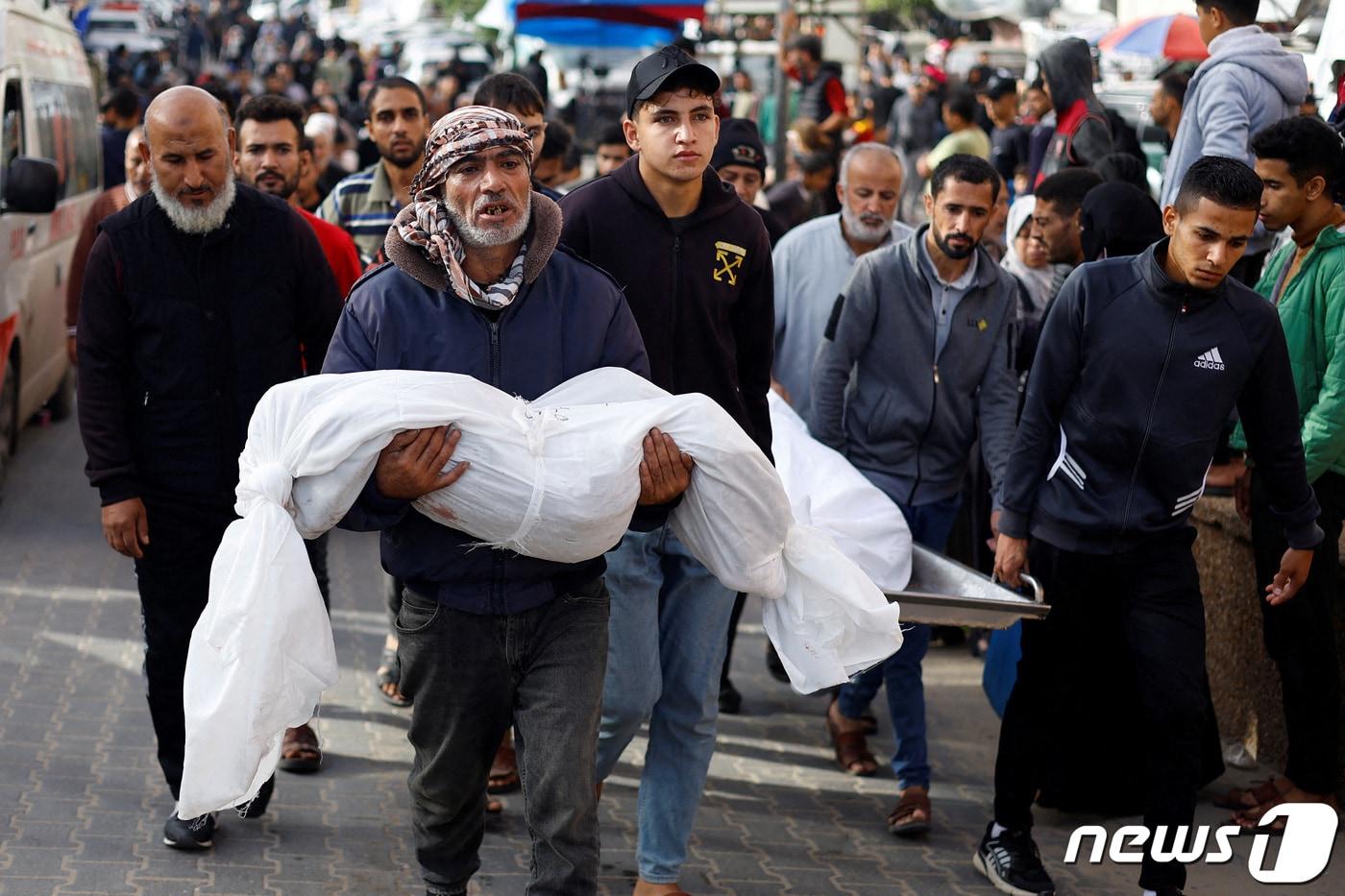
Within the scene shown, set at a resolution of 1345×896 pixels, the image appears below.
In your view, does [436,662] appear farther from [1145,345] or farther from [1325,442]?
[1325,442]

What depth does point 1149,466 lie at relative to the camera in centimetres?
473

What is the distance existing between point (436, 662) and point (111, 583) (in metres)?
4.89

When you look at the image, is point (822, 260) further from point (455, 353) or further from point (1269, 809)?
point (455, 353)

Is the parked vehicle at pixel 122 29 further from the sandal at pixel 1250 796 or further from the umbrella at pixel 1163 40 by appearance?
the sandal at pixel 1250 796

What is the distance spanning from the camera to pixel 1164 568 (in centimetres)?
482

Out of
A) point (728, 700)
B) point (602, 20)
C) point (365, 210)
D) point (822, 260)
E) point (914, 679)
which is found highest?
point (602, 20)

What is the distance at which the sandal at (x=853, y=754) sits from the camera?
615 centimetres

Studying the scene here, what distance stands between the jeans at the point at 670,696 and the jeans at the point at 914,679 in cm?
105

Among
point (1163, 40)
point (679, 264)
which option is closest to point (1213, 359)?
point (679, 264)

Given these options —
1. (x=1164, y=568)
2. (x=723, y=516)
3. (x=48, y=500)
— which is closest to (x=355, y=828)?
(x=723, y=516)

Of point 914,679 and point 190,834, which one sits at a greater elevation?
point 914,679

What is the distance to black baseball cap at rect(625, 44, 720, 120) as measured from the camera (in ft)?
14.5

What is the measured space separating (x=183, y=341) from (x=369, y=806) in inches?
67.5

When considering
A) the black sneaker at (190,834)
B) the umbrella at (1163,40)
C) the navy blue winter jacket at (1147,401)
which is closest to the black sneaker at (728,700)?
the navy blue winter jacket at (1147,401)
